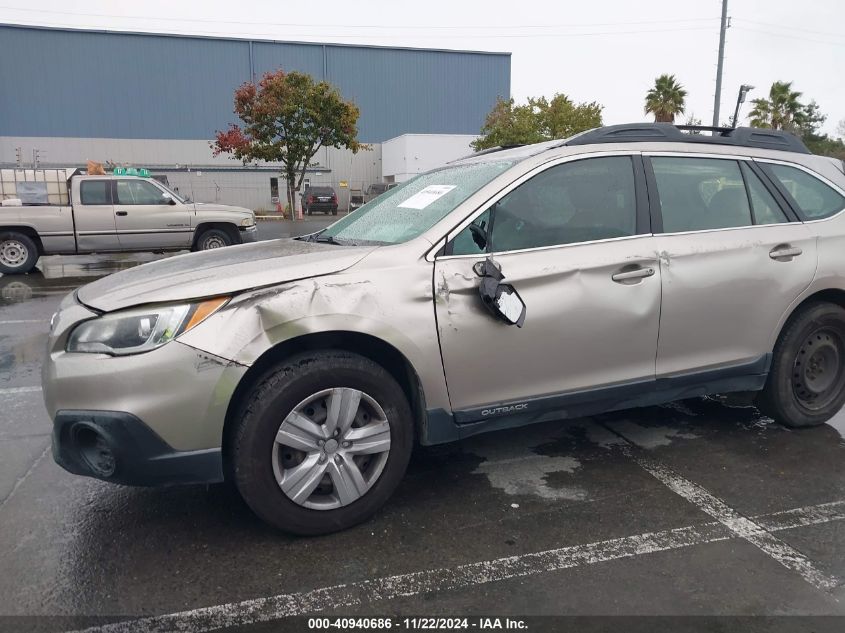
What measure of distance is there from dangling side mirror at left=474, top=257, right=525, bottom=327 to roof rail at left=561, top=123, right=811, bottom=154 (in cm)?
95

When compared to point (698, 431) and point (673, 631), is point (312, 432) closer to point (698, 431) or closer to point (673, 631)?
point (673, 631)

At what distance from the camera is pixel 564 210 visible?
129 inches

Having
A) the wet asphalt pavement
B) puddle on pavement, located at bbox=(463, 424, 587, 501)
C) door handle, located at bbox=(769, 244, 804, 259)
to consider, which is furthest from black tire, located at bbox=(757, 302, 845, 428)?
puddle on pavement, located at bbox=(463, 424, 587, 501)

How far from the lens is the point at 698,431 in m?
4.07

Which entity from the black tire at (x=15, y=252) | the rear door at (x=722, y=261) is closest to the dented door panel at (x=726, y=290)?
the rear door at (x=722, y=261)

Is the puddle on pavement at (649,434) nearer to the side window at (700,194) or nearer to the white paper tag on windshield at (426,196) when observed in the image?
the side window at (700,194)

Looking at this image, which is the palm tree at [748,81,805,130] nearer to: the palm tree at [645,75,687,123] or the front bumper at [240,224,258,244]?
the palm tree at [645,75,687,123]

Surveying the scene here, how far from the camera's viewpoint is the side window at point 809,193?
390cm

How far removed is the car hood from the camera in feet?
8.61

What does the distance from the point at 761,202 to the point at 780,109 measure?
3875 centimetres

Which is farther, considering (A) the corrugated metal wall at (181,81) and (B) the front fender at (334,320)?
(A) the corrugated metal wall at (181,81)

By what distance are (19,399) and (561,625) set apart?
167 inches

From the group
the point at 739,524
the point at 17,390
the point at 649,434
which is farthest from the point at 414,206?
the point at 17,390

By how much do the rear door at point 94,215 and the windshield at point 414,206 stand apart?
961 centimetres
